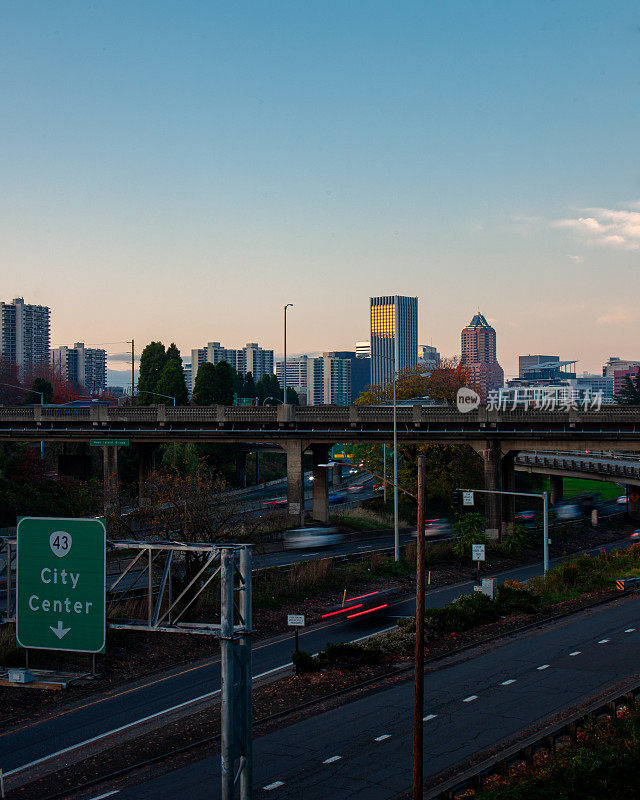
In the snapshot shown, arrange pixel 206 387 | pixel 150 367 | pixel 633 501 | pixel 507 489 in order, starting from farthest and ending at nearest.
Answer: pixel 150 367 → pixel 206 387 → pixel 633 501 → pixel 507 489

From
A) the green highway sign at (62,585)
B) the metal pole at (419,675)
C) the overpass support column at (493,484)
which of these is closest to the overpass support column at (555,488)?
the overpass support column at (493,484)

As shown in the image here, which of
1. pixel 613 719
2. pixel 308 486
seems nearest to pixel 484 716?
pixel 613 719

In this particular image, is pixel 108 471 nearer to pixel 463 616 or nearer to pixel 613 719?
pixel 463 616

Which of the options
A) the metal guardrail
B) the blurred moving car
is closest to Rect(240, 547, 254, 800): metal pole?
the metal guardrail

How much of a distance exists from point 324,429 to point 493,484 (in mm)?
14241

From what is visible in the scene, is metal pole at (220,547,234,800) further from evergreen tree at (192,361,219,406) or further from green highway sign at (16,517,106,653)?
evergreen tree at (192,361,219,406)

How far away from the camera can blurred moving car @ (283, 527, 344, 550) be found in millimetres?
59312

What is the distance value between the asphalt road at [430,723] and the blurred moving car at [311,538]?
1019 inches

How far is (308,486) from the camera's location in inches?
4916

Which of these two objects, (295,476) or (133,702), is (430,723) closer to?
(133,702)

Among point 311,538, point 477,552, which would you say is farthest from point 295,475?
point 477,552

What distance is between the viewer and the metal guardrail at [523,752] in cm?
1762

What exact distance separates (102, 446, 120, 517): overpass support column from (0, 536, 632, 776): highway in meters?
12.0

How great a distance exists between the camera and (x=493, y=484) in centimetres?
6300
